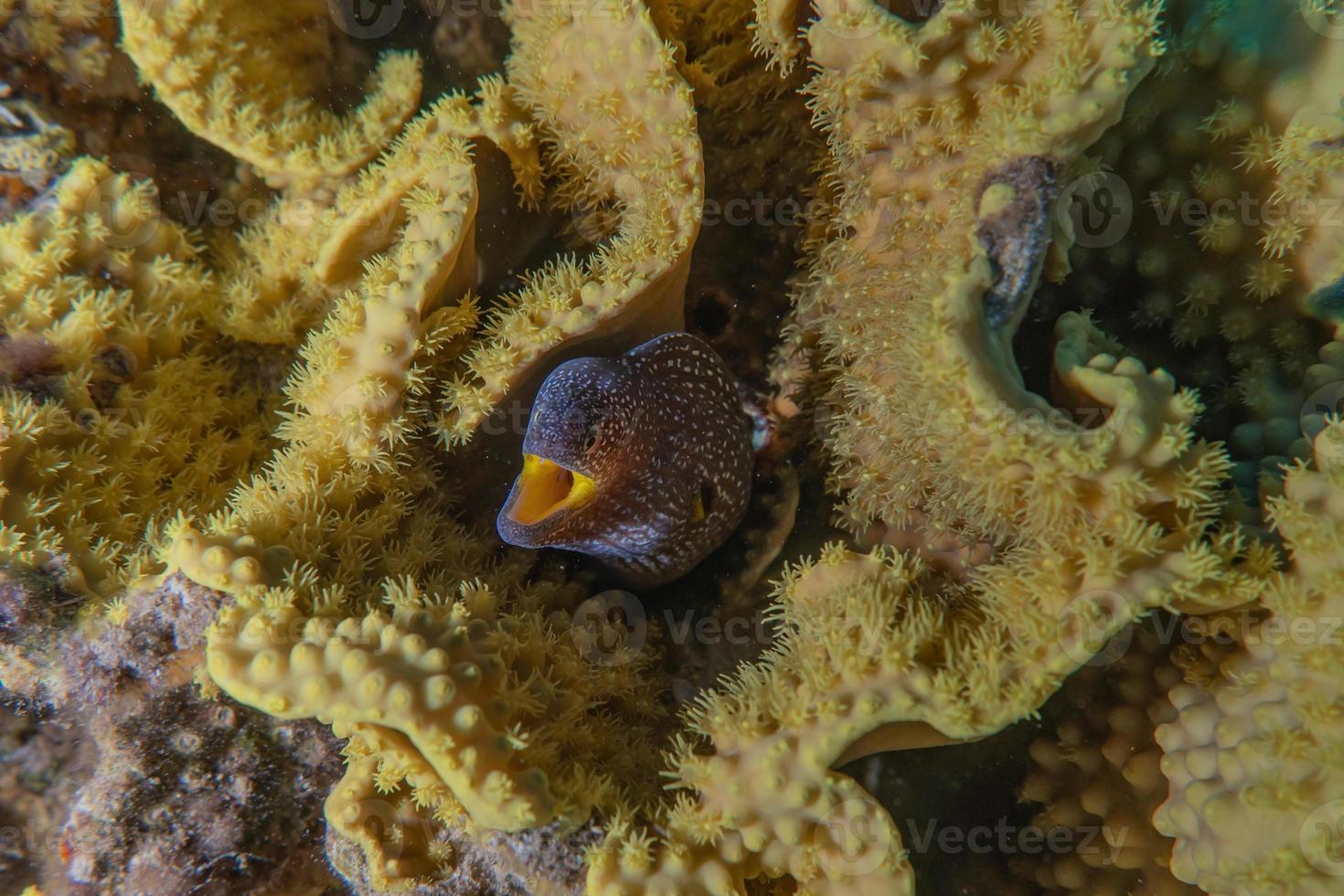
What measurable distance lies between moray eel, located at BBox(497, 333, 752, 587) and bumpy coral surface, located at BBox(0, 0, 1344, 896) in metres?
0.18

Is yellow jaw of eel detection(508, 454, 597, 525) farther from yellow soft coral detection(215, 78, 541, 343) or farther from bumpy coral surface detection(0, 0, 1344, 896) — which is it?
yellow soft coral detection(215, 78, 541, 343)

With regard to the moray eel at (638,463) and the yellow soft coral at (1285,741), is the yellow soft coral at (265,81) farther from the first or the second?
the yellow soft coral at (1285,741)

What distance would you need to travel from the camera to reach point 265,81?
320 centimetres

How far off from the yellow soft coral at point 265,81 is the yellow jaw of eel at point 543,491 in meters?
1.59

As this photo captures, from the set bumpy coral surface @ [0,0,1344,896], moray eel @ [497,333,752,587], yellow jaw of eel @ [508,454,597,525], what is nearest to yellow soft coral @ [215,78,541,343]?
bumpy coral surface @ [0,0,1344,896]

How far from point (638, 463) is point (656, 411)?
23 centimetres

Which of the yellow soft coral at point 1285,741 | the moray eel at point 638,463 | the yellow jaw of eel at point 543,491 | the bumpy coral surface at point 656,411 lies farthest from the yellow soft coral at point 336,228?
the yellow soft coral at point 1285,741

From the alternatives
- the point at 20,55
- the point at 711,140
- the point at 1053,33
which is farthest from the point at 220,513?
the point at 1053,33

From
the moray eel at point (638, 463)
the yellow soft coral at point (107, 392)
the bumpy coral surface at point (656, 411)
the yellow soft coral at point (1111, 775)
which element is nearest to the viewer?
the bumpy coral surface at point (656, 411)

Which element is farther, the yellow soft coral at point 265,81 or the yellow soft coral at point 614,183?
the yellow soft coral at point 265,81

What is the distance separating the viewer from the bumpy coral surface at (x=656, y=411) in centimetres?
199

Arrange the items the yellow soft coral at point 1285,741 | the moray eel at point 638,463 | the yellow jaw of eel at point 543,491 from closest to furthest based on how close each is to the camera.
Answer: the yellow soft coral at point 1285,741 → the moray eel at point 638,463 → the yellow jaw of eel at point 543,491

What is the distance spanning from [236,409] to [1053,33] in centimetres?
339

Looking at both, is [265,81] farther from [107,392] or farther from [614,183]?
[614,183]
